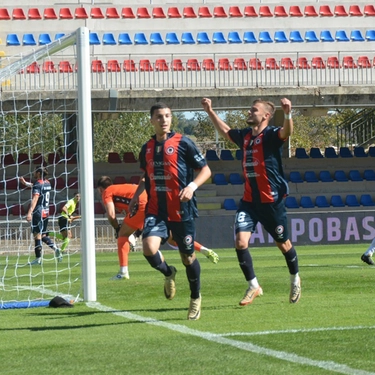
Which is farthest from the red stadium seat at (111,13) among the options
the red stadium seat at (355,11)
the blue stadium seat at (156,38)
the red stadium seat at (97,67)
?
the red stadium seat at (355,11)

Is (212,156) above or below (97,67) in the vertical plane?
below

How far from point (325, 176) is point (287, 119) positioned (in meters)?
24.8

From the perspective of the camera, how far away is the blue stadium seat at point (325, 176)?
33062 millimetres

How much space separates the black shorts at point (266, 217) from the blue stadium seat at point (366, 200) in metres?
22.8

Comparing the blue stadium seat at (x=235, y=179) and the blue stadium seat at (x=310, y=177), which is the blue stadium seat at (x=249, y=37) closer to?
the blue stadium seat at (x=235, y=179)

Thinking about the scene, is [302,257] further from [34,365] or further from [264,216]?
[34,365]

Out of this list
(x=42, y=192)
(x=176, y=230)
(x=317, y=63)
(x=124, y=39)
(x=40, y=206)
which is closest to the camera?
(x=176, y=230)

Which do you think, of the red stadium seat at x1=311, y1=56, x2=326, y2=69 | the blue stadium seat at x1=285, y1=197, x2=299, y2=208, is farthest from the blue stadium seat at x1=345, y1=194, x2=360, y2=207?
the red stadium seat at x1=311, y1=56, x2=326, y2=69

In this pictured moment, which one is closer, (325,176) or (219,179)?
(219,179)

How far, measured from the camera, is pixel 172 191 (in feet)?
27.0

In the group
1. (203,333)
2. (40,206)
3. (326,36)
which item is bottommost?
(203,333)

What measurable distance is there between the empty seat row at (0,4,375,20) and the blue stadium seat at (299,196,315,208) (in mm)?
7834

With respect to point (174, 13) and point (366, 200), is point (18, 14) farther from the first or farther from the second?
point (366, 200)

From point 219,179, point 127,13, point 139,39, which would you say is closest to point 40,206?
point 219,179
